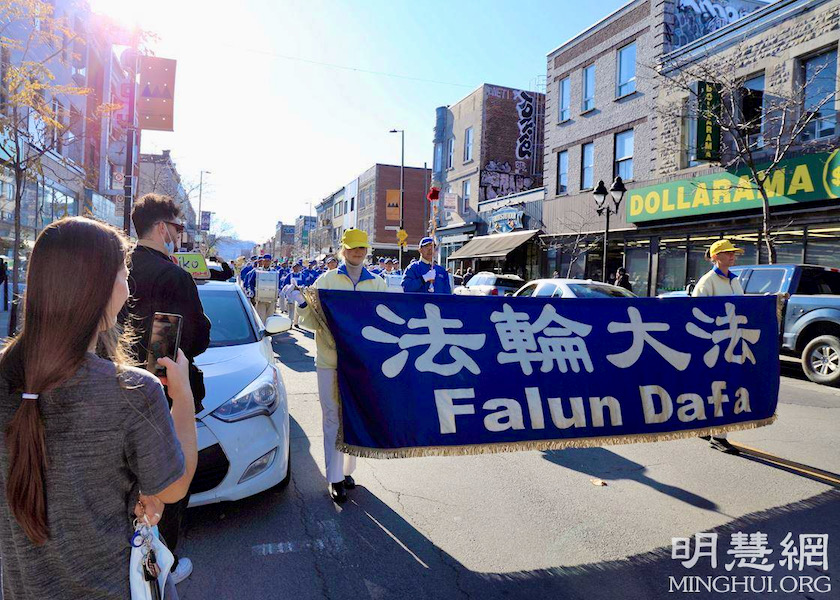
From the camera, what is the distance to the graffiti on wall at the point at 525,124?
31875 millimetres

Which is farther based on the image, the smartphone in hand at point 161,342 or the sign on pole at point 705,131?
the sign on pole at point 705,131

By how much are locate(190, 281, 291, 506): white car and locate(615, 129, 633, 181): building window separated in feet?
62.8

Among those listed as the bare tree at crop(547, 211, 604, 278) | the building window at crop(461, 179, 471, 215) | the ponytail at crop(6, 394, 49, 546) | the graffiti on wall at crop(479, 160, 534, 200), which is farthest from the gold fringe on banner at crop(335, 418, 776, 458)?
the building window at crop(461, 179, 471, 215)

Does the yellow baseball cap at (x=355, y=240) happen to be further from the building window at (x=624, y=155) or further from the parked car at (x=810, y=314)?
the building window at (x=624, y=155)

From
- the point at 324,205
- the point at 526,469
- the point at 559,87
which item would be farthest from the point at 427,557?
the point at 324,205

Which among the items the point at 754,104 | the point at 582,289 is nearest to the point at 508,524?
the point at 582,289

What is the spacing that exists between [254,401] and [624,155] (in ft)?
65.8

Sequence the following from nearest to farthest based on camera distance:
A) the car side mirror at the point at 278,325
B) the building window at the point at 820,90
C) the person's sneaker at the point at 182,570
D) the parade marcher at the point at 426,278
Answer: the person's sneaker at the point at 182,570 → the car side mirror at the point at 278,325 → the parade marcher at the point at 426,278 → the building window at the point at 820,90

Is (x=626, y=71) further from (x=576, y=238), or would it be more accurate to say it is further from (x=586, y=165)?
(x=576, y=238)

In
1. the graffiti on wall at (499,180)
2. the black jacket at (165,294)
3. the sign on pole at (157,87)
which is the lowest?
the black jacket at (165,294)

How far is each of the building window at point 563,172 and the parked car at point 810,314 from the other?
14256 millimetres

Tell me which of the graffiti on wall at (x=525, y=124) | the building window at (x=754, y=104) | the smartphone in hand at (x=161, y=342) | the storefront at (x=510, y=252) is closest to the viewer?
the smartphone in hand at (x=161, y=342)

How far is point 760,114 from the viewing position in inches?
612

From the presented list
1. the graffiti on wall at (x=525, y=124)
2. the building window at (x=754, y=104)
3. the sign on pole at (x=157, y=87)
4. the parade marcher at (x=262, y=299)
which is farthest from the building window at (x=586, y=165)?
the sign on pole at (x=157, y=87)
